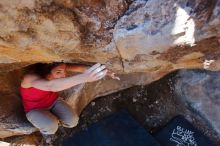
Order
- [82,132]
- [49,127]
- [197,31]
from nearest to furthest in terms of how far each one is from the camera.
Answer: [197,31] < [49,127] < [82,132]

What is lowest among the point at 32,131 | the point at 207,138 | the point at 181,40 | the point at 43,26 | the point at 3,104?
the point at 207,138

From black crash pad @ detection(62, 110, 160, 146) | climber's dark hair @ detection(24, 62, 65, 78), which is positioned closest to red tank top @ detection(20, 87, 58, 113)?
climber's dark hair @ detection(24, 62, 65, 78)

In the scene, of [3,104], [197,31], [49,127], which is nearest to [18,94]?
[3,104]

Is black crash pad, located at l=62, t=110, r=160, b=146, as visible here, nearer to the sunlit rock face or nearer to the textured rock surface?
the textured rock surface

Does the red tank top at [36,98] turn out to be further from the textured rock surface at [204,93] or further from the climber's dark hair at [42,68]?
the textured rock surface at [204,93]

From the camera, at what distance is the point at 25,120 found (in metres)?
2.88

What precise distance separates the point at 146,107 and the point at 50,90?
0.99 m

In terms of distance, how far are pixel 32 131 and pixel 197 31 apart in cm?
154

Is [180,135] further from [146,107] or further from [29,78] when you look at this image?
[29,78]

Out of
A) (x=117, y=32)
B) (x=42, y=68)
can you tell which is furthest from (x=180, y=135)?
(x=117, y=32)

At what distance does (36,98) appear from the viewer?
263cm

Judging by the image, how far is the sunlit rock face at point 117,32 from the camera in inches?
71.1

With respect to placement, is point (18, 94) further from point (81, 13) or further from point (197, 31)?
point (197, 31)

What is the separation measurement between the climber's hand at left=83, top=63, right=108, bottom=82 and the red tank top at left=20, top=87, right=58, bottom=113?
1.84 ft
